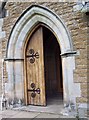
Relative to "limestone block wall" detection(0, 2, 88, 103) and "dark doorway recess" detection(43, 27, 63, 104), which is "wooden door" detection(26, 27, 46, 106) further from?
"dark doorway recess" detection(43, 27, 63, 104)

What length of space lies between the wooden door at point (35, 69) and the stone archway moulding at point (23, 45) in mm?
182

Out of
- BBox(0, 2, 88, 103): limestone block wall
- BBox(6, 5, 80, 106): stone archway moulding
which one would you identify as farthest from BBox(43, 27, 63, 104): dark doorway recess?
BBox(0, 2, 88, 103): limestone block wall

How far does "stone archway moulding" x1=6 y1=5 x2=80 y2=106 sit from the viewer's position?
15.2 ft

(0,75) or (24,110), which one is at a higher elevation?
(0,75)

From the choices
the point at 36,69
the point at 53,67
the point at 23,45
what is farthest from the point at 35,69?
the point at 53,67

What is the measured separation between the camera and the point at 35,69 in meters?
5.57

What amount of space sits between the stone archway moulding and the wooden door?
0.18 m

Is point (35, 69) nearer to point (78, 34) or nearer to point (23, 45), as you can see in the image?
point (23, 45)

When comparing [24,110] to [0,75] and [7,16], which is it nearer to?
[0,75]

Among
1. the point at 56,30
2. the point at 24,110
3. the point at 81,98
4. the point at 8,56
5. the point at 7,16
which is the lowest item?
the point at 24,110

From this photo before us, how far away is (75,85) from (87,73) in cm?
36

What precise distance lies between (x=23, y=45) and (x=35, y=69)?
2.28ft

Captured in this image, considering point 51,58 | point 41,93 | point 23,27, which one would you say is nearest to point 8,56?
point 23,27

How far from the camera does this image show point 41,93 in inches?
215
